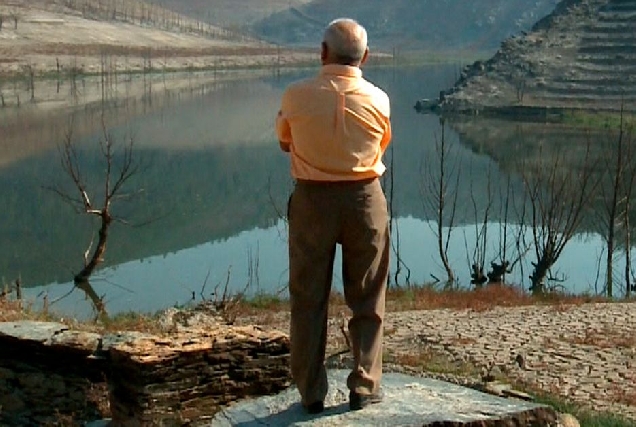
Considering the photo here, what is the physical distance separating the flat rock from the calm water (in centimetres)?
1225

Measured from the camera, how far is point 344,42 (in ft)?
16.3

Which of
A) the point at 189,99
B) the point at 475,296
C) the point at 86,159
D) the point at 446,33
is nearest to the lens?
the point at 475,296

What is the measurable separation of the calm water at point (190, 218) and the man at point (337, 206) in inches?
503

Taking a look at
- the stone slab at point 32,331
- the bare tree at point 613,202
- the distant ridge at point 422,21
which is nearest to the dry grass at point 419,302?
the bare tree at point 613,202

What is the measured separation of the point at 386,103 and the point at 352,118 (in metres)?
0.25

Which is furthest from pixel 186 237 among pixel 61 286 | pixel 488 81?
pixel 488 81

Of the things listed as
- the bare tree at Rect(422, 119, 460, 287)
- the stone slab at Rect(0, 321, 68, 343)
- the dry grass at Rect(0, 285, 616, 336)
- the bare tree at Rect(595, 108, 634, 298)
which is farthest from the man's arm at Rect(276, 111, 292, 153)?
the bare tree at Rect(422, 119, 460, 287)

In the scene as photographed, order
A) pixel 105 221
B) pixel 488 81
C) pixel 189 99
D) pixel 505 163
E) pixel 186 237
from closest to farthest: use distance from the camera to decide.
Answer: pixel 105 221, pixel 186 237, pixel 505 163, pixel 189 99, pixel 488 81

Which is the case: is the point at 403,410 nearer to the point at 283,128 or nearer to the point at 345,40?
the point at 283,128

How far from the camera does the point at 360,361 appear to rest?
5172 mm

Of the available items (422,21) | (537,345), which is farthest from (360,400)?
(422,21)

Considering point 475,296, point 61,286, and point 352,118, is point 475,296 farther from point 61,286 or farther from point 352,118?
point 352,118

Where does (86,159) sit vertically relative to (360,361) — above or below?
below

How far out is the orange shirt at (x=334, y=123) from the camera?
4.99 m
